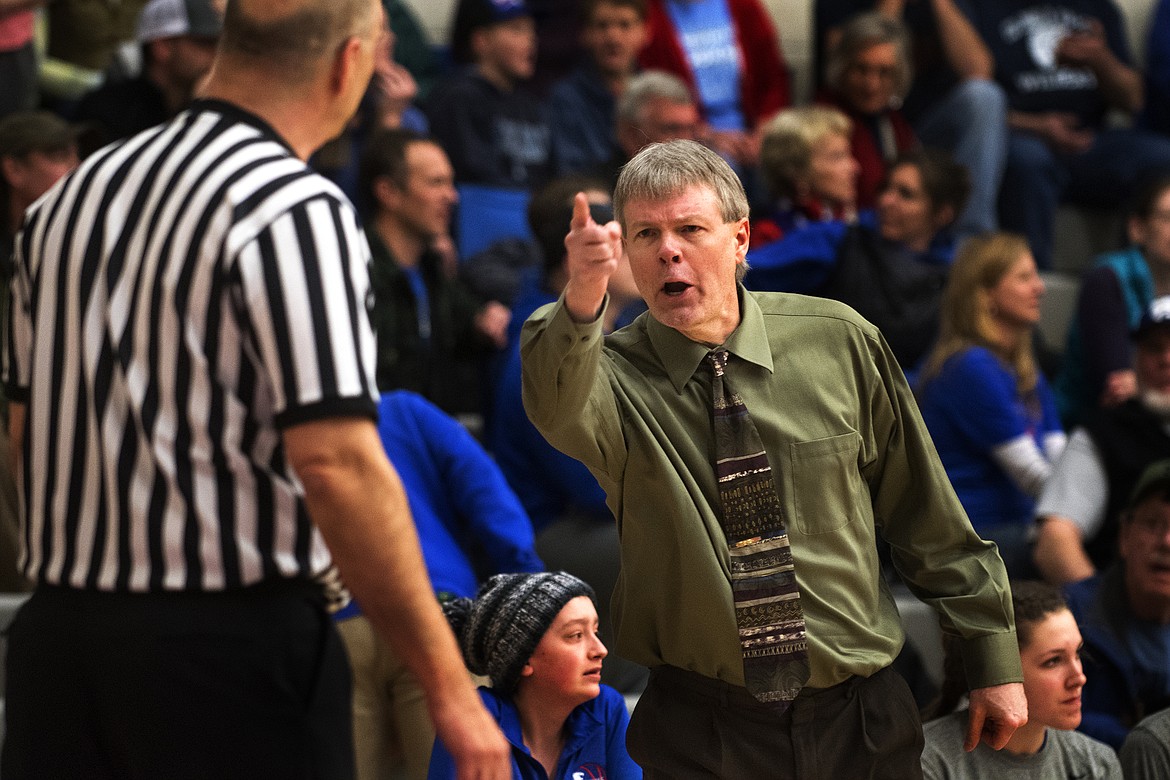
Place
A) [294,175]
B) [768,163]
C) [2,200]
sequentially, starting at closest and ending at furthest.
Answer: [294,175] → [2,200] → [768,163]

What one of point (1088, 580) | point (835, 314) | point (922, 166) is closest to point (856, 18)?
point (922, 166)

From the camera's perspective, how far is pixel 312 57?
2031 mm

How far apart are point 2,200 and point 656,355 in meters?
3.22

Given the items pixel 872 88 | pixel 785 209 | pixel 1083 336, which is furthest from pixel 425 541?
pixel 872 88

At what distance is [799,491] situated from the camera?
96.8 inches

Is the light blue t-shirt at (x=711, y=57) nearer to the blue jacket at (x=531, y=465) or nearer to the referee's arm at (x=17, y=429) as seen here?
the blue jacket at (x=531, y=465)

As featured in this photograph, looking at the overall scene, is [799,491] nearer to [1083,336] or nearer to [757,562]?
[757,562]

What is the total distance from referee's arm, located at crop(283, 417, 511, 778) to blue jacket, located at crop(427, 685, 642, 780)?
1.26 m

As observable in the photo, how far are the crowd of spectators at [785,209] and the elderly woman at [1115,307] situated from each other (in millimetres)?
12

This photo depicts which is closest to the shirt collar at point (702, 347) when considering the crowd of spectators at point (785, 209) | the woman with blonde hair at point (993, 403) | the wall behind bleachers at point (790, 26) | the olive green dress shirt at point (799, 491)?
the olive green dress shirt at point (799, 491)

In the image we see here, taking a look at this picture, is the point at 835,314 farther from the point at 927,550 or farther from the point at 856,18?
the point at 856,18

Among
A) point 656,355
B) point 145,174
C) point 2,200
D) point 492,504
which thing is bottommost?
point 492,504

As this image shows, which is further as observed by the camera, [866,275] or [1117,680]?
[866,275]

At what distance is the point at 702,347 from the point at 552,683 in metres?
1.05
